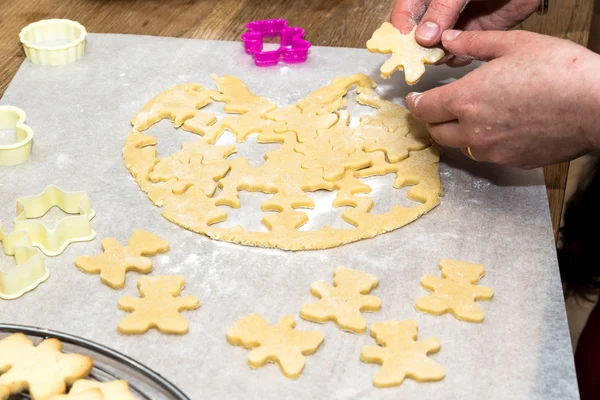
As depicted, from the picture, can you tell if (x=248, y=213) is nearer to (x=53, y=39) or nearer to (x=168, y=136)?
(x=168, y=136)

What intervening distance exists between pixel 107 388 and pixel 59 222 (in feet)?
1.64

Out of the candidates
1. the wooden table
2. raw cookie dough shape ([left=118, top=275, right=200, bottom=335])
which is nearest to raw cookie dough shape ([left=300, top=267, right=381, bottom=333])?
raw cookie dough shape ([left=118, top=275, right=200, bottom=335])

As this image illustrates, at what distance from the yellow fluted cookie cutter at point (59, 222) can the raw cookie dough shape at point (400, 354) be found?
0.65 m

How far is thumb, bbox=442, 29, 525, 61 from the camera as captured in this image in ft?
5.17

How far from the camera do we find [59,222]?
5.19 ft

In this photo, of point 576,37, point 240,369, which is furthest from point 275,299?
point 576,37

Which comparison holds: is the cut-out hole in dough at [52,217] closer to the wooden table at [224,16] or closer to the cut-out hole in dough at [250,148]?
the cut-out hole in dough at [250,148]

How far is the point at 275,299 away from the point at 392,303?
224 millimetres

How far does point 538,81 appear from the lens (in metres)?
1.48

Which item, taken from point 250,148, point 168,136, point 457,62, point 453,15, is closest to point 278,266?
point 250,148

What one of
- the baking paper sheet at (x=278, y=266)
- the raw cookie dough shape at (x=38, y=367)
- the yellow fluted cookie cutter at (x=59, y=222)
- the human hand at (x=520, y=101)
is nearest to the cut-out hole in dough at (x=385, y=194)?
the baking paper sheet at (x=278, y=266)

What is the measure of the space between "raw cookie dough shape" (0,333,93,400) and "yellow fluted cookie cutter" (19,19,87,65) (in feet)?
3.54

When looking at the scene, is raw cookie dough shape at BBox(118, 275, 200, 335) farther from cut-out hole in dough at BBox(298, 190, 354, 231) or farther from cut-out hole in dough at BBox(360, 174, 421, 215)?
cut-out hole in dough at BBox(360, 174, 421, 215)

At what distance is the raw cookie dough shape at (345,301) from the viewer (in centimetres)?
141
